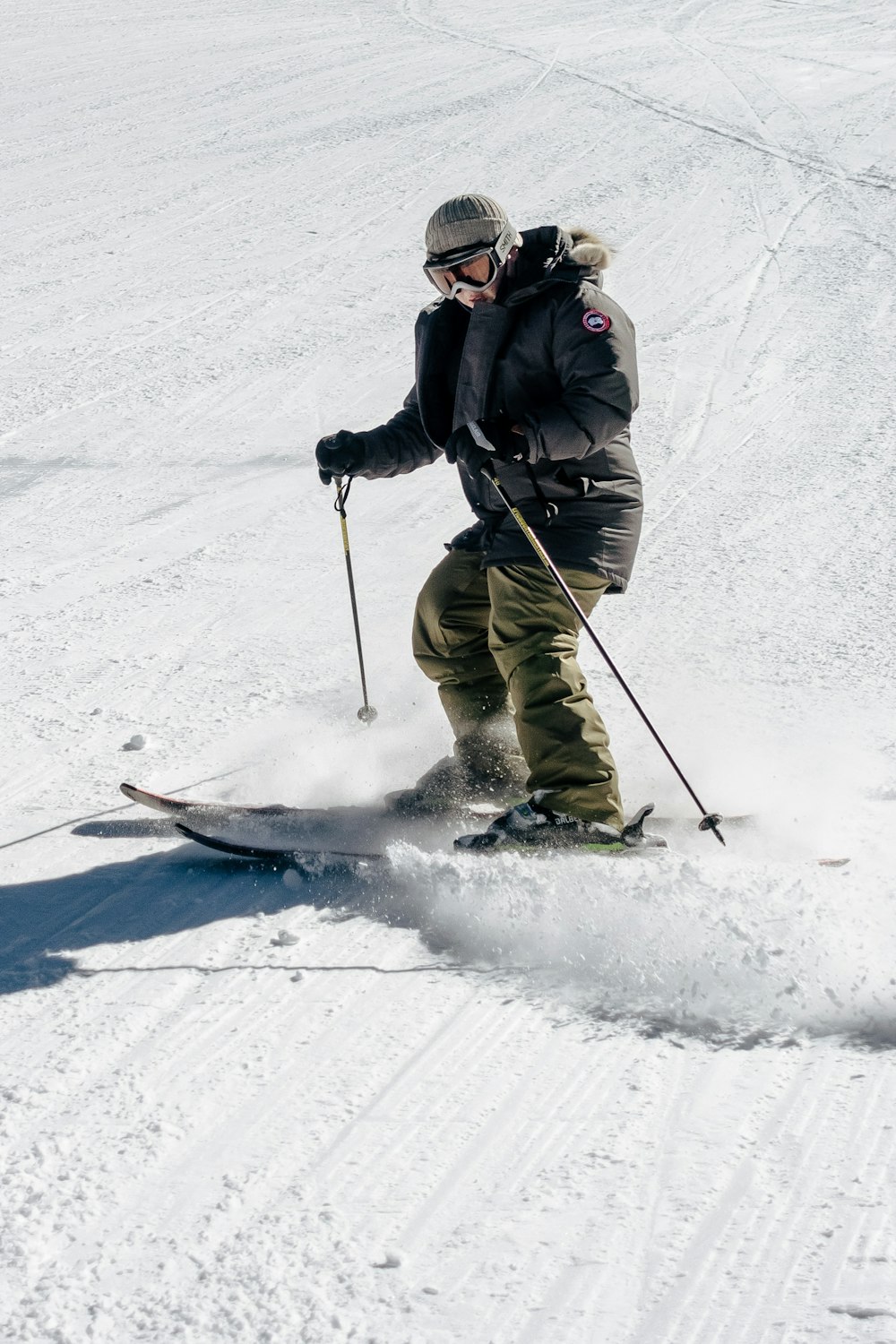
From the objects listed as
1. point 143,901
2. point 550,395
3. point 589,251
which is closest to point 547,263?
point 589,251

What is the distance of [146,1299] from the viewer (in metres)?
2.13

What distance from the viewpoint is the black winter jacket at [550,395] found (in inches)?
131

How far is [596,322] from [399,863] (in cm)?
148

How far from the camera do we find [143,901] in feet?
11.3

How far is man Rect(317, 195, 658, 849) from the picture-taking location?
10.9 ft

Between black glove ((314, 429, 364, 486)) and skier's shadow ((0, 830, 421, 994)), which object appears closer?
skier's shadow ((0, 830, 421, 994))

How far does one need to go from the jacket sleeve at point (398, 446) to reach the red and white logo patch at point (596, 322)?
72cm

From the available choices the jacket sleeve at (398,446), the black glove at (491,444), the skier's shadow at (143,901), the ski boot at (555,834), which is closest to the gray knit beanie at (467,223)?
the black glove at (491,444)

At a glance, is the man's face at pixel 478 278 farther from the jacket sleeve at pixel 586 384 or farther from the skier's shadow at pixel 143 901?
the skier's shadow at pixel 143 901

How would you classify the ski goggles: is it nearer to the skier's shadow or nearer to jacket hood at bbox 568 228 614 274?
jacket hood at bbox 568 228 614 274

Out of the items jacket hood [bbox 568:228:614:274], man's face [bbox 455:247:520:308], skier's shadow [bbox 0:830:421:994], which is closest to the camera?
skier's shadow [bbox 0:830:421:994]

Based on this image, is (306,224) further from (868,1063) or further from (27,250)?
(868,1063)

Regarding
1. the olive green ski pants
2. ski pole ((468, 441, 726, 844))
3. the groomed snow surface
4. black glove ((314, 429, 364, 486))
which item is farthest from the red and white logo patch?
the groomed snow surface

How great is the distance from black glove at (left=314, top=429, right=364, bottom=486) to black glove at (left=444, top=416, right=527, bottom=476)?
477mm
